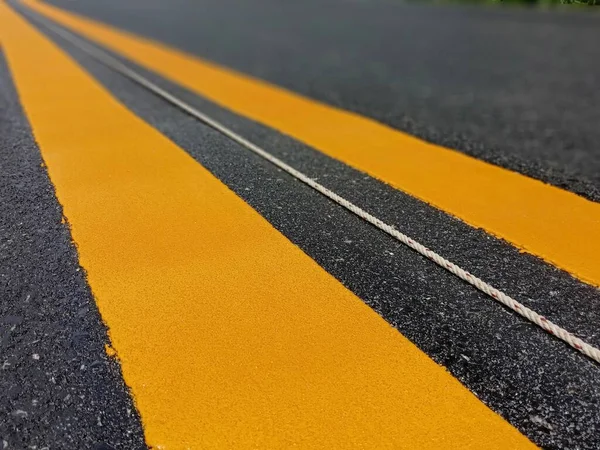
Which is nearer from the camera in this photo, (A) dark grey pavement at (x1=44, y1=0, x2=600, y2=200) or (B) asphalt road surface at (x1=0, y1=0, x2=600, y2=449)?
(B) asphalt road surface at (x1=0, y1=0, x2=600, y2=449)

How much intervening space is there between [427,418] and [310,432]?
27cm

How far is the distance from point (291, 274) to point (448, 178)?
115cm

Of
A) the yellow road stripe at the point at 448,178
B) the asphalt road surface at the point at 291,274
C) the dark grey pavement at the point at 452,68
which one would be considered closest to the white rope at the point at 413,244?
the asphalt road surface at the point at 291,274

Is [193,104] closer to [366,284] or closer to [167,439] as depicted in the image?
[366,284]

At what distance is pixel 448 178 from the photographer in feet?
8.27

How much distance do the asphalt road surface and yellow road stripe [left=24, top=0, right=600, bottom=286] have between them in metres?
0.01

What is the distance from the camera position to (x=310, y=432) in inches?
45.5

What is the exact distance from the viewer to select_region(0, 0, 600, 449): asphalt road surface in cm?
120

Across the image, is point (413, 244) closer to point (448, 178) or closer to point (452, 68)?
point (448, 178)

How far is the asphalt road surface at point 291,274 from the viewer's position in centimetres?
120

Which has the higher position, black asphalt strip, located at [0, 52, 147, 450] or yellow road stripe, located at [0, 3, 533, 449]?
yellow road stripe, located at [0, 3, 533, 449]

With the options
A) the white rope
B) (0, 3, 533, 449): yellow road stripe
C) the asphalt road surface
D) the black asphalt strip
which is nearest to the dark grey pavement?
the asphalt road surface

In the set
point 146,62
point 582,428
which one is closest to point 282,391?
point 582,428

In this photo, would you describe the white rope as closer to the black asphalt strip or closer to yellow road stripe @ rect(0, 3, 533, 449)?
yellow road stripe @ rect(0, 3, 533, 449)
